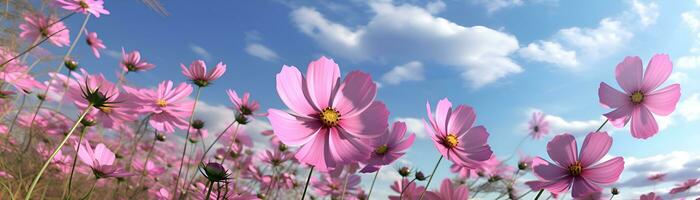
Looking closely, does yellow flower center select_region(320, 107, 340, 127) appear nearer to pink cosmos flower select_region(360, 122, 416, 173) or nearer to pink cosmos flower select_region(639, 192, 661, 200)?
pink cosmos flower select_region(360, 122, 416, 173)

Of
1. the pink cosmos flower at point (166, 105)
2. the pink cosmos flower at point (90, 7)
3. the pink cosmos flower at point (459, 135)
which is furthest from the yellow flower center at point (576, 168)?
the pink cosmos flower at point (90, 7)

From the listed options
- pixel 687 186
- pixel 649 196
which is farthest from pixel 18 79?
pixel 687 186

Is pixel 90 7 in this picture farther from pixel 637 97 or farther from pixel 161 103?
pixel 637 97

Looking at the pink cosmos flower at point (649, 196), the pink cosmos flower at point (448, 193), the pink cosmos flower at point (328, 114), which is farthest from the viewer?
the pink cosmos flower at point (649, 196)

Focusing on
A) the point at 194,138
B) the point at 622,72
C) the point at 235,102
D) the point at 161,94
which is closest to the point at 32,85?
the point at 161,94

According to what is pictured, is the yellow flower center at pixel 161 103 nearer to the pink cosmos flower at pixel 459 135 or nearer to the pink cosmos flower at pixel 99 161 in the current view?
the pink cosmos flower at pixel 99 161

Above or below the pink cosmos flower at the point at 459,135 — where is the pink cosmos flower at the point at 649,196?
above
